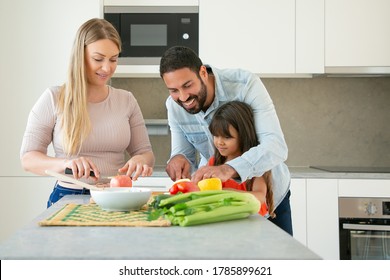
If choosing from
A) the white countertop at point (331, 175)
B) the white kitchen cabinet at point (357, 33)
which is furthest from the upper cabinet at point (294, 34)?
the white countertop at point (331, 175)

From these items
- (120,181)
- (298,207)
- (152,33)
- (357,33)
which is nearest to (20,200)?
(152,33)

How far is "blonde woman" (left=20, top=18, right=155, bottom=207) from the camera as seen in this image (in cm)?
201

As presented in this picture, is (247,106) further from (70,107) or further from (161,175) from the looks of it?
(161,175)

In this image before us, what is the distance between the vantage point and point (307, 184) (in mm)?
3211

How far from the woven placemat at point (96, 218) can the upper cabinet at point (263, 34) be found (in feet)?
6.63

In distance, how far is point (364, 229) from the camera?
3158 mm

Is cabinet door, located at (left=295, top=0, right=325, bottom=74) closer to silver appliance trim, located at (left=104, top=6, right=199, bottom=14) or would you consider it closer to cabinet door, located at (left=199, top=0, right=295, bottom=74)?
cabinet door, located at (left=199, top=0, right=295, bottom=74)

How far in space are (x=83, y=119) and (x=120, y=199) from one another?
0.61 metres

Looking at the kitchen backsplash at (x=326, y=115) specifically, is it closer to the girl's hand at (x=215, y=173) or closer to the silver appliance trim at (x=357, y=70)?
the silver appliance trim at (x=357, y=70)

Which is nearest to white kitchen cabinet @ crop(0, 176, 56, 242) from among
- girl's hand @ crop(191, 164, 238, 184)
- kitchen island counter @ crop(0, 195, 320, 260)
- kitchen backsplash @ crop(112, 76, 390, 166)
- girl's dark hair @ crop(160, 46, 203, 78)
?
kitchen backsplash @ crop(112, 76, 390, 166)

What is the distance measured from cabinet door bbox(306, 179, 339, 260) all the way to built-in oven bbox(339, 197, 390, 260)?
0.04m

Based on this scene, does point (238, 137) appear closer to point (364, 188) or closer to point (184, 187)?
point (184, 187)

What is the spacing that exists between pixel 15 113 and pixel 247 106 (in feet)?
5.84

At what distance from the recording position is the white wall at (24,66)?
3.32 meters
